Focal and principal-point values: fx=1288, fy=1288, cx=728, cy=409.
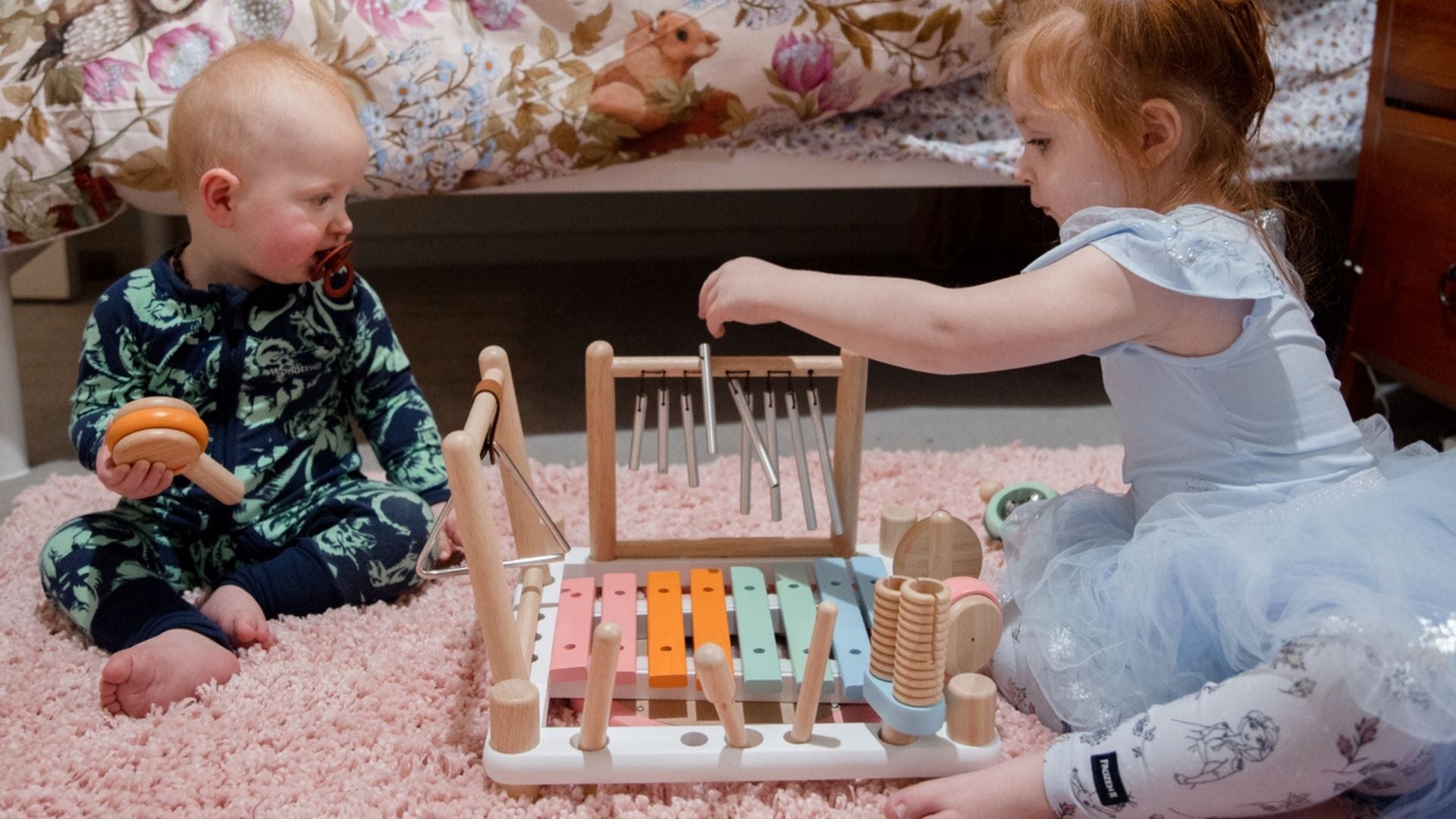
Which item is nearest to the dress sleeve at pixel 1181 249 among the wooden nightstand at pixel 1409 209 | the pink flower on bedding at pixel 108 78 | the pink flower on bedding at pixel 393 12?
the wooden nightstand at pixel 1409 209

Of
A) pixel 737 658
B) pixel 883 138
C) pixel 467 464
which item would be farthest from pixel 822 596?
pixel 883 138

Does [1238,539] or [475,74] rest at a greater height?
[475,74]

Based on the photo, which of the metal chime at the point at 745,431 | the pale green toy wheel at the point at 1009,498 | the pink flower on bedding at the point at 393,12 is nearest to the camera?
the metal chime at the point at 745,431

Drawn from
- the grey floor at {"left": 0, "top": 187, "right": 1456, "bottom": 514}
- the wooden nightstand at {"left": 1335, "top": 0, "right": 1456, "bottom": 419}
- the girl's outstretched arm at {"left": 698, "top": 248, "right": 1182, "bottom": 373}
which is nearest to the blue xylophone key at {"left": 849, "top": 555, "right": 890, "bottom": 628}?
the girl's outstretched arm at {"left": 698, "top": 248, "right": 1182, "bottom": 373}

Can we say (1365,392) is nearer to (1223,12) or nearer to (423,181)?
(1223,12)

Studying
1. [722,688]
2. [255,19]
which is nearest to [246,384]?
[255,19]

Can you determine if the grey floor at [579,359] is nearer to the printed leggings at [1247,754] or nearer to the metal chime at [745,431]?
the metal chime at [745,431]

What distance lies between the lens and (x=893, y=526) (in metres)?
1.03

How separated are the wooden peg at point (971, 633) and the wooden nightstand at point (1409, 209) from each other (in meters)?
0.69

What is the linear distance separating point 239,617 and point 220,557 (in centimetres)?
11

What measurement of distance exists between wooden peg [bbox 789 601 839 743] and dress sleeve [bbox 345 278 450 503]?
453 millimetres

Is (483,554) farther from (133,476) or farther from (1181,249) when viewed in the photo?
(1181,249)

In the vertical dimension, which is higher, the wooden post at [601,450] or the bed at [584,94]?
the bed at [584,94]

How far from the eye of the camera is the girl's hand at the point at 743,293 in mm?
859
